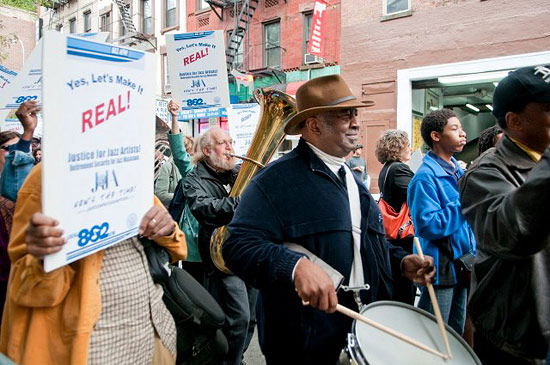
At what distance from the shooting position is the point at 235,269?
211cm

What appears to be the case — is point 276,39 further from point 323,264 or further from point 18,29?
point 18,29

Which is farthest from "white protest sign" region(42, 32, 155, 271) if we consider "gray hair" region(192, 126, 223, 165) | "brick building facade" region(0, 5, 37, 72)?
"brick building facade" region(0, 5, 37, 72)

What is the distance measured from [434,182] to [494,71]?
31.2 feet

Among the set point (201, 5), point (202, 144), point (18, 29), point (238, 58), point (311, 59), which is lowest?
point (202, 144)

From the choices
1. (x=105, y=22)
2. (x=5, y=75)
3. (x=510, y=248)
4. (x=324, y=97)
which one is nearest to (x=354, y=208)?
(x=324, y=97)

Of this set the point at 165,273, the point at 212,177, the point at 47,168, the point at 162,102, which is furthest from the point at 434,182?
the point at 162,102

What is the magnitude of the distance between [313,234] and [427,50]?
11661mm

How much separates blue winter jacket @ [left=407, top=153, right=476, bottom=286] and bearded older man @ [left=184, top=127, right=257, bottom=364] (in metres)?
1.37

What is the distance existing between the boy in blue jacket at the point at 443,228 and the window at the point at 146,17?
21.3 m

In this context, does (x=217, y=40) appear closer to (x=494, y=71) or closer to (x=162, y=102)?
(x=162, y=102)

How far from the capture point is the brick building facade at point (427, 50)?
11.1 metres

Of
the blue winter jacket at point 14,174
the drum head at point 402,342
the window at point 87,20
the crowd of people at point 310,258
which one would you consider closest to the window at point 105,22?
the window at point 87,20

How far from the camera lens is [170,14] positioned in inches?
843

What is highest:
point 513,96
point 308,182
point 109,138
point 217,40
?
point 217,40
